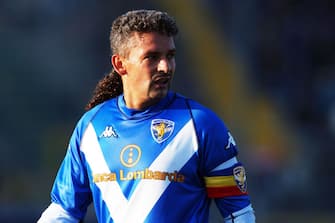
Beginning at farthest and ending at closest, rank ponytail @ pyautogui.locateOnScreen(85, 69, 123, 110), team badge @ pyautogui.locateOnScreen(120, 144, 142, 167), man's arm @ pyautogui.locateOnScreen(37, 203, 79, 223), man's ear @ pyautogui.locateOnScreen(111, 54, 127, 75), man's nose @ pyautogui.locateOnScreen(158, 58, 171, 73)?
ponytail @ pyautogui.locateOnScreen(85, 69, 123, 110), man's arm @ pyautogui.locateOnScreen(37, 203, 79, 223), man's ear @ pyautogui.locateOnScreen(111, 54, 127, 75), team badge @ pyautogui.locateOnScreen(120, 144, 142, 167), man's nose @ pyautogui.locateOnScreen(158, 58, 171, 73)

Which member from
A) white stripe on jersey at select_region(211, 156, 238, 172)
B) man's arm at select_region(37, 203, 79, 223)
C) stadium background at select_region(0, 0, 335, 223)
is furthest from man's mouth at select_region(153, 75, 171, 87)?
stadium background at select_region(0, 0, 335, 223)

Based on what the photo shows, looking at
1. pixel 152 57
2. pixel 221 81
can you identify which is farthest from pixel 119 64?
pixel 221 81

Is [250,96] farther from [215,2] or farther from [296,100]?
[215,2]

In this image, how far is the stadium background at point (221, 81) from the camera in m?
9.66

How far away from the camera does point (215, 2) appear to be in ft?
35.9

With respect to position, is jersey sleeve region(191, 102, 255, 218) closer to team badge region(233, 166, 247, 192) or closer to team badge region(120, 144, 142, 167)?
team badge region(233, 166, 247, 192)

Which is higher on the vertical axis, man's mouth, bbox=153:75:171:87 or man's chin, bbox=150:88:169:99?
man's mouth, bbox=153:75:171:87

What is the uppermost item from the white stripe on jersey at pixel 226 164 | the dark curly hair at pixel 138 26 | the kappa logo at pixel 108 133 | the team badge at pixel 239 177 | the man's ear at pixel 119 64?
the dark curly hair at pixel 138 26

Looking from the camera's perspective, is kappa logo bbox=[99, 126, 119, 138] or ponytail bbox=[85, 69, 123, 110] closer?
kappa logo bbox=[99, 126, 119, 138]

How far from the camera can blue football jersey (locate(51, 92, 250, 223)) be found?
3322mm

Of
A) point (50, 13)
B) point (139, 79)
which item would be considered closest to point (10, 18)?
point (50, 13)

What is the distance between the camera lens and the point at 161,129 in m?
3.40

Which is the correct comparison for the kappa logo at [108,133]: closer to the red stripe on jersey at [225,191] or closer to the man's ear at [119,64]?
the man's ear at [119,64]

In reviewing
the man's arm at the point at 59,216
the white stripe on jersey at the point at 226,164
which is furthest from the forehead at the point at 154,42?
the man's arm at the point at 59,216
